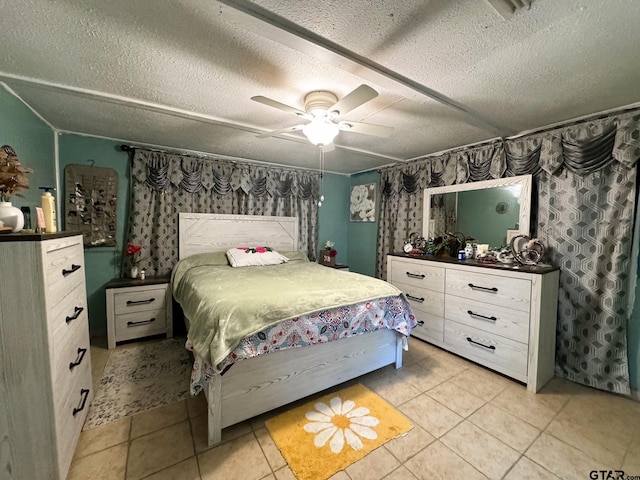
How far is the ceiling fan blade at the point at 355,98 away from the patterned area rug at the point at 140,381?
2.36 meters

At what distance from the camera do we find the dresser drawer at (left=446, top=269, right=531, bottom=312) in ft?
6.83

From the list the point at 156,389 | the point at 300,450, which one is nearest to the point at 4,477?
the point at 156,389

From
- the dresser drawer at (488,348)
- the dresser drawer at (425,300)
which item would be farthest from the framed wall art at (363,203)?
the dresser drawer at (488,348)

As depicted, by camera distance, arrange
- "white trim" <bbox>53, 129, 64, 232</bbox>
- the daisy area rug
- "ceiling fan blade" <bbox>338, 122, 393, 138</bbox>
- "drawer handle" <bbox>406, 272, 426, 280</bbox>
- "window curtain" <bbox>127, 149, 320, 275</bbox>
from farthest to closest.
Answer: "window curtain" <bbox>127, 149, 320, 275</bbox> → "drawer handle" <bbox>406, 272, 426, 280</bbox> → "white trim" <bbox>53, 129, 64, 232</bbox> → "ceiling fan blade" <bbox>338, 122, 393, 138</bbox> → the daisy area rug

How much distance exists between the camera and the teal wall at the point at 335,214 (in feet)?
14.6

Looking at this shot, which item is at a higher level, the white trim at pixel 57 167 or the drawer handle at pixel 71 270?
the white trim at pixel 57 167

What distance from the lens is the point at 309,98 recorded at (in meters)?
1.79

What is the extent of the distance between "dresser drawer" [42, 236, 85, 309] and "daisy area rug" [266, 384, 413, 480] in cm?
141

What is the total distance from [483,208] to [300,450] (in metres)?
2.87

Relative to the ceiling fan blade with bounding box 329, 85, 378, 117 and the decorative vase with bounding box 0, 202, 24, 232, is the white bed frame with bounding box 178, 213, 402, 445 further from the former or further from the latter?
the ceiling fan blade with bounding box 329, 85, 378, 117

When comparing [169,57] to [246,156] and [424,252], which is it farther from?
[424,252]

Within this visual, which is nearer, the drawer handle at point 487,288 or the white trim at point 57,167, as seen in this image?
the drawer handle at point 487,288

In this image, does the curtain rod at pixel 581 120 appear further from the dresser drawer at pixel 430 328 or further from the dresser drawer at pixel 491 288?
the dresser drawer at pixel 430 328

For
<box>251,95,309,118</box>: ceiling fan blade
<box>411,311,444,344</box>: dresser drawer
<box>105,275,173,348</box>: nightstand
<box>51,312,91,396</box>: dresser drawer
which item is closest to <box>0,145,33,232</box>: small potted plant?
<box>51,312,91,396</box>: dresser drawer
